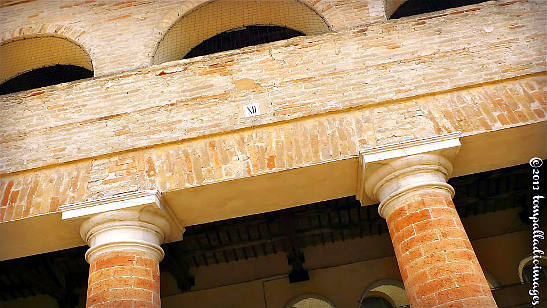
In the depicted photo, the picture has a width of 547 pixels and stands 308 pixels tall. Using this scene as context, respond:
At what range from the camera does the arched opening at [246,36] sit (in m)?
7.02

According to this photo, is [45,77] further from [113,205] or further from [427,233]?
[427,233]

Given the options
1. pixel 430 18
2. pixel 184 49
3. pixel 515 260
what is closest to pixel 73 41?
pixel 184 49

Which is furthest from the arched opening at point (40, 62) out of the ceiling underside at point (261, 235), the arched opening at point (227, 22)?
the ceiling underside at point (261, 235)

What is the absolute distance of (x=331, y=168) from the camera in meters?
3.99

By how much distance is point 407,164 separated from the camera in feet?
12.7

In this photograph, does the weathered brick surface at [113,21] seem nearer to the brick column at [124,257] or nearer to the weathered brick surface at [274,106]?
the weathered brick surface at [274,106]

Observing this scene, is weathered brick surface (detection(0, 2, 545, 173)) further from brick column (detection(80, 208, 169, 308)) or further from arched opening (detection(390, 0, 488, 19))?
arched opening (detection(390, 0, 488, 19))

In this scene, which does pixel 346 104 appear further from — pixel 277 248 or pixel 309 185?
pixel 277 248

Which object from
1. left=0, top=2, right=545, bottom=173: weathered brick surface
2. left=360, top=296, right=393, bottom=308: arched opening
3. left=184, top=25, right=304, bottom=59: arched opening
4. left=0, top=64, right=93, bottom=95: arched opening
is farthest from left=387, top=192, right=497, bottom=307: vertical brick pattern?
A: left=0, top=64, right=93, bottom=95: arched opening

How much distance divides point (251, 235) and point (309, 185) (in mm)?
3964

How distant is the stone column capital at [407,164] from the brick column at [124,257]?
1.85 meters

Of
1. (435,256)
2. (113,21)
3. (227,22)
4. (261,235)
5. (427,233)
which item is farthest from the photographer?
(261,235)

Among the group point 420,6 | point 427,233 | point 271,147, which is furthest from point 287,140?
point 420,6

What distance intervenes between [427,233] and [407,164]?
23.5 inches
